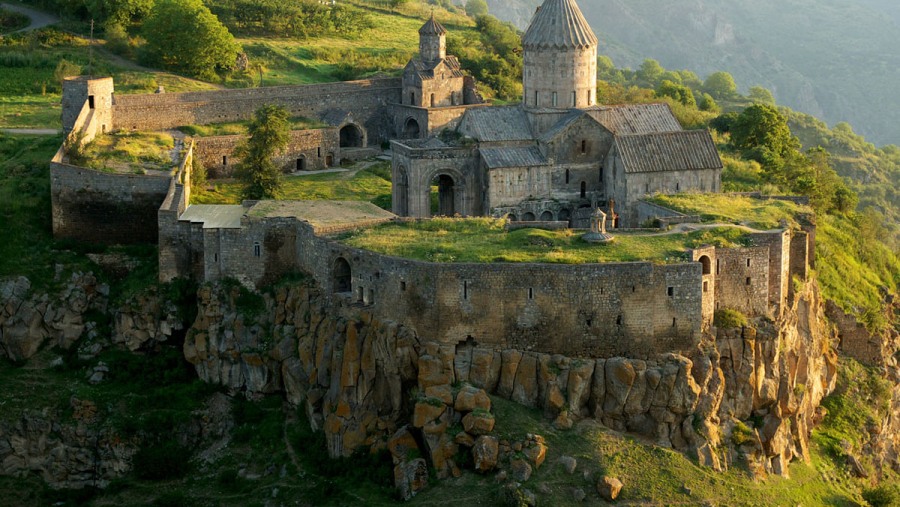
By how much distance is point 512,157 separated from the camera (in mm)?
51812

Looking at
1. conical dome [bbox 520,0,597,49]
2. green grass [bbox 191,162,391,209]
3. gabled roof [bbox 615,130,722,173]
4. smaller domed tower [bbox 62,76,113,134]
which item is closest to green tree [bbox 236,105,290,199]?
green grass [bbox 191,162,391,209]

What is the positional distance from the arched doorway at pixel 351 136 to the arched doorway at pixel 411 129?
1835 millimetres

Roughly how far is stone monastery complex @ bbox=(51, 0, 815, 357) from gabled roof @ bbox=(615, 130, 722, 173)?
1.9 inches

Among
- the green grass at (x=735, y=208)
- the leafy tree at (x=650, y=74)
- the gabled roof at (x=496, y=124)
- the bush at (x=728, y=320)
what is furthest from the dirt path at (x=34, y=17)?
the leafy tree at (x=650, y=74)

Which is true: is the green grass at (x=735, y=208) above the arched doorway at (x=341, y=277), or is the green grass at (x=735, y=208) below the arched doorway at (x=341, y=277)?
above

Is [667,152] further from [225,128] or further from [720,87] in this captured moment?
[720,87]

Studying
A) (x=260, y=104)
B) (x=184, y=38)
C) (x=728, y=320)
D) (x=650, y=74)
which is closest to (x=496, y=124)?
(x=260, y=104)

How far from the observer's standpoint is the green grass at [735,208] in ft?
147

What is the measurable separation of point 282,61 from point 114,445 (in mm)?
32892

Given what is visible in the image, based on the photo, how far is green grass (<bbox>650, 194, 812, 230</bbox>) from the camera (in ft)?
147

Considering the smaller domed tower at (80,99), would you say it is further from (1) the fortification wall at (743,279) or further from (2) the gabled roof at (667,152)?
(1) the fortification wall at (743,279)

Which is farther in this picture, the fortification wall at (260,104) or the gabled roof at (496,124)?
the fortification wall at (260,104)

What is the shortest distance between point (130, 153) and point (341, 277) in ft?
43.2

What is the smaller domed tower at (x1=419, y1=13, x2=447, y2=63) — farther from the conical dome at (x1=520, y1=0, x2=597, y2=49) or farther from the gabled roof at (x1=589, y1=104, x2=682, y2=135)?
the gabled roof at (x1=589, y1=104, x2=682, y2=135)
